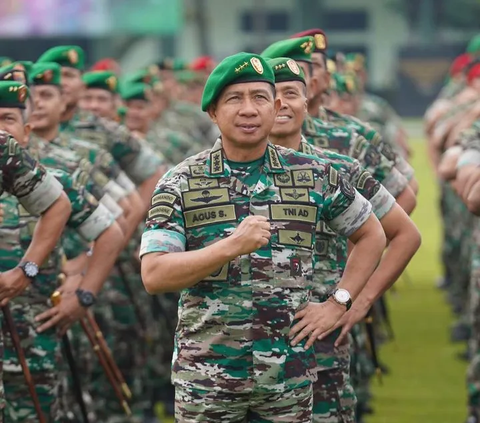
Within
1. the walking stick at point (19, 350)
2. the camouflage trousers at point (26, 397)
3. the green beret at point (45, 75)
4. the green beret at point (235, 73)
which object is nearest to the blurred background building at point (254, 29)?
the green beret at point (45, 75)

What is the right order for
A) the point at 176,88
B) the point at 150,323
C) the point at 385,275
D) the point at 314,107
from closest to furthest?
the point at 385,275
the point at 314,107
the point at 150,323
the point at 176,88

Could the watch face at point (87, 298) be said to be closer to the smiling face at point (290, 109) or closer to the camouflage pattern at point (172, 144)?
the smiling face at point (290, 109)

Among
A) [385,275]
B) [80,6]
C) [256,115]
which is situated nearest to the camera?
[256,115]

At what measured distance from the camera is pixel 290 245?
5832 mm

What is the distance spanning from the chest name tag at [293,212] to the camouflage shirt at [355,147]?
182 centimetres

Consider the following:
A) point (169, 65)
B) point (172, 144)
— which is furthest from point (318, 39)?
point (169, 65)

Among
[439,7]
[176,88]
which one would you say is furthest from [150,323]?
[439,7]

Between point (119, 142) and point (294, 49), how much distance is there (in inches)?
93.7

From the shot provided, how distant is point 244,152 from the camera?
5859 mm

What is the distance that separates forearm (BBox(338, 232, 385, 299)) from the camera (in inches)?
241

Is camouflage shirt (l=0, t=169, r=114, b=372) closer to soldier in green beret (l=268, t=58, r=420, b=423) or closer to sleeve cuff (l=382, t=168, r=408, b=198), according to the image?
soldier in green beret (l=268, t=58, r=420, b=423)

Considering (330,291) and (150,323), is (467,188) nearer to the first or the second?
(330,291)

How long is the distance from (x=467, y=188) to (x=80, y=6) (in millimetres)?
38311

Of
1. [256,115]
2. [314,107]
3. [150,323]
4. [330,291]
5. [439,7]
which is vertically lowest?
[439,7]
